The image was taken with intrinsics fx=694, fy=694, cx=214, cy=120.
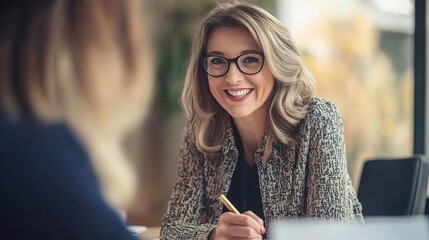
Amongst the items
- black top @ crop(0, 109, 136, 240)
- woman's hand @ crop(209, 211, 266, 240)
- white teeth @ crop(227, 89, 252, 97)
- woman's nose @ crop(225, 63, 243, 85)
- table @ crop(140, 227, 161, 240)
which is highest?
woman's nose @ crop(225, 63, 243, 85)

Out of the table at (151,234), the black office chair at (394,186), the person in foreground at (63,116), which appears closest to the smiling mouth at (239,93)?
the table at (151,234)

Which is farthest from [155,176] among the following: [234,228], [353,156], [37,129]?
[37,129]

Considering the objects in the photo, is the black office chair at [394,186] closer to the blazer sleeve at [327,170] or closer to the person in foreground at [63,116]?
the blazer sleeve at [327,170]

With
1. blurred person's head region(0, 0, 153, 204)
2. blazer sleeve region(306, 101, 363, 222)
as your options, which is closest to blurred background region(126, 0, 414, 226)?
blazer sleeve region(306, 101, 363, 222)

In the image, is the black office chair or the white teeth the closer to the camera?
the white teeth

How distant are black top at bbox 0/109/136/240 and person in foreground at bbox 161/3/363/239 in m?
0.74

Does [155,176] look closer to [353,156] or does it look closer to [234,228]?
[353,156]

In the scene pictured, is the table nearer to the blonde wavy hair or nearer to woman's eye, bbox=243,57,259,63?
the blonde wavy hair

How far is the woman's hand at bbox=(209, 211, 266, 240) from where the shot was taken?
1301 millimetres

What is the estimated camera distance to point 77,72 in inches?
27.8

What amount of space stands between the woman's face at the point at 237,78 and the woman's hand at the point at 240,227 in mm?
296

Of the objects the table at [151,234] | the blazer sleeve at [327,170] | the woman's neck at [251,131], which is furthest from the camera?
the table at [151,234]

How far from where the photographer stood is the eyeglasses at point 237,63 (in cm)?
150

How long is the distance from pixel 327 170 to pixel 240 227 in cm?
27
